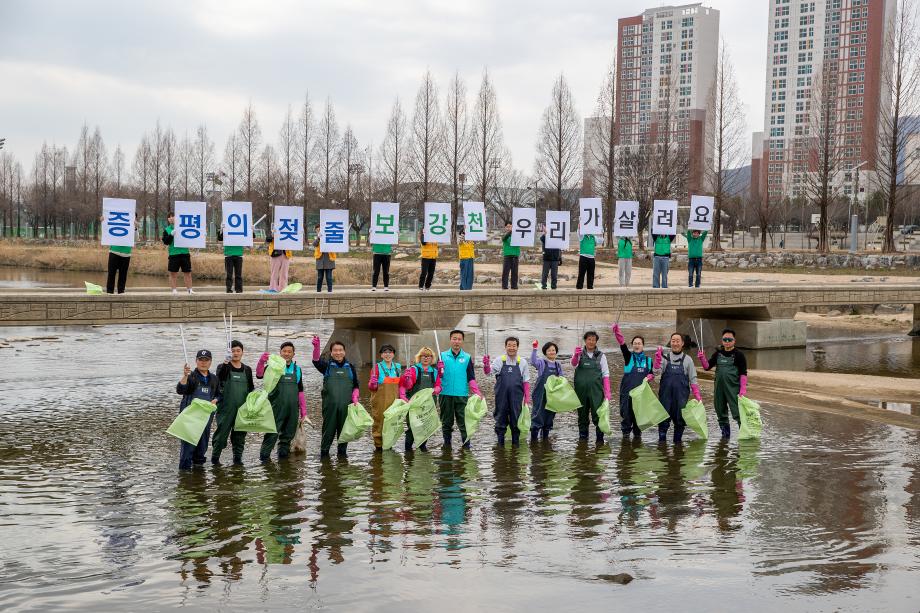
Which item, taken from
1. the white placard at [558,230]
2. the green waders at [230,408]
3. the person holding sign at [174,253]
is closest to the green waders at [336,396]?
the green waders at [230,408]

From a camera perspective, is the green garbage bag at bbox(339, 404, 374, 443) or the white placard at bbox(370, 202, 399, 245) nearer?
the green garbage bag at bbox(339, 404, 374, 443)

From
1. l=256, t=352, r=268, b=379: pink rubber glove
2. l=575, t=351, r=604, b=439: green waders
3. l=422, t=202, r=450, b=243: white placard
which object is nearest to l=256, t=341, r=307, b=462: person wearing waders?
l=256, t=352, r=268, b=379: pink rubber glove

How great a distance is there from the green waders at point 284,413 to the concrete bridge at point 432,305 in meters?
6.44

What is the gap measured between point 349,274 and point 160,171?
33.9 metres

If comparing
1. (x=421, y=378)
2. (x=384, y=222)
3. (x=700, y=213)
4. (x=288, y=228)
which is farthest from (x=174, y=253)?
(x=700, y=213)

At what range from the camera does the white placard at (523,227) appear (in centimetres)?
2194

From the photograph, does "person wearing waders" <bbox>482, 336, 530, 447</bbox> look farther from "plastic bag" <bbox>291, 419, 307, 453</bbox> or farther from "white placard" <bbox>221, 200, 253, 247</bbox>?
"white placard" <bbox>221, 200, 253, 247</bbox>

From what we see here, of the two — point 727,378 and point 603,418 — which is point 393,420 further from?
point 727,378

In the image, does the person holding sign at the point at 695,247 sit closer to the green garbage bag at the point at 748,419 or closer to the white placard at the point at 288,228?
the white placard at the point at 288,228

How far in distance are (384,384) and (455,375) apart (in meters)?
0.94

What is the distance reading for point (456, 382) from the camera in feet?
41.2

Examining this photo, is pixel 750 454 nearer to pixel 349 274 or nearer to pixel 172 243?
pixel 172 243

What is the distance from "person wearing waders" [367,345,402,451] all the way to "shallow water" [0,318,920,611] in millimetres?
605

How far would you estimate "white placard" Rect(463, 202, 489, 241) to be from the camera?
838 inches
